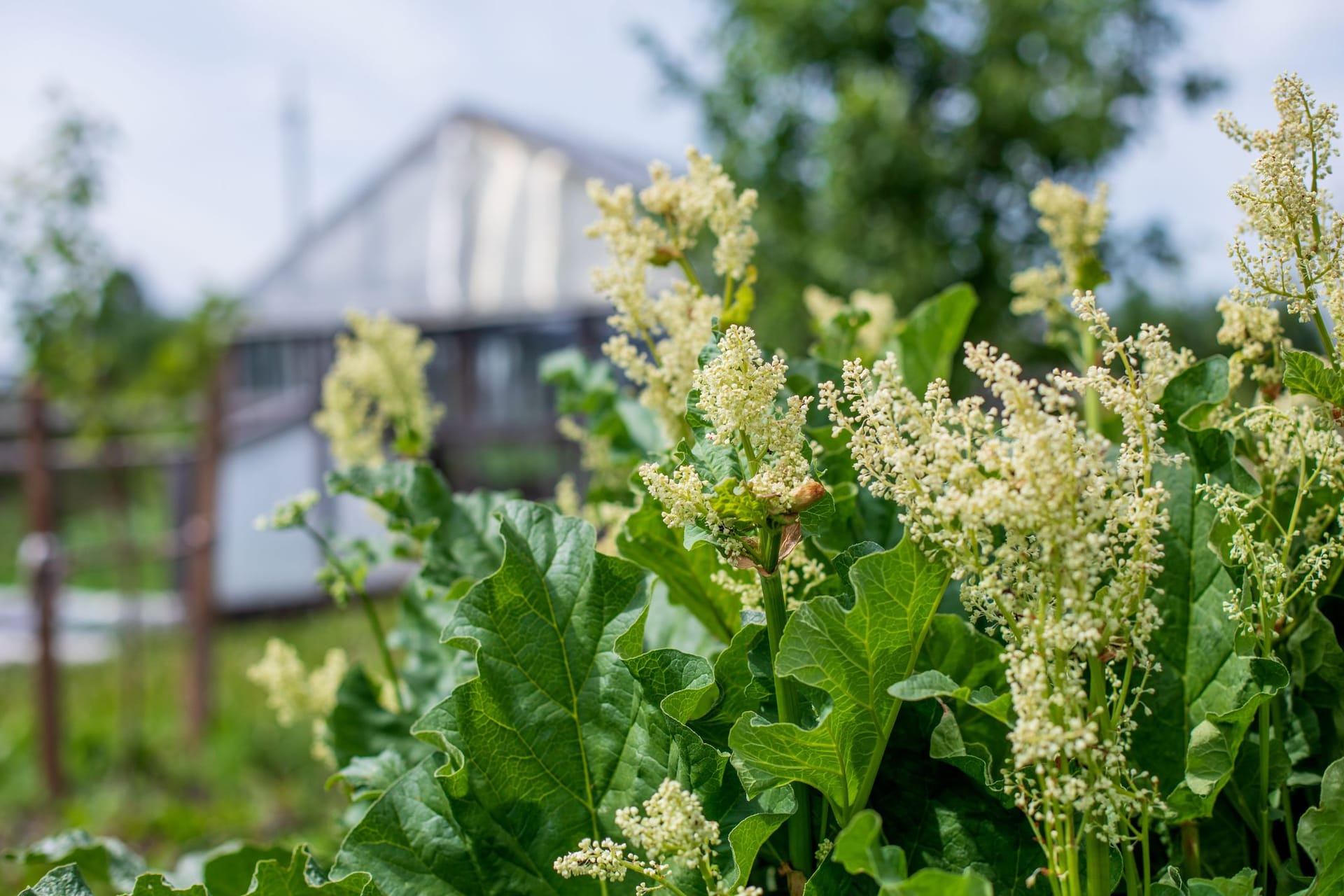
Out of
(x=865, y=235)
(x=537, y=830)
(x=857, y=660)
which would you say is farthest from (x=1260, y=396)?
(x=865, y=235)

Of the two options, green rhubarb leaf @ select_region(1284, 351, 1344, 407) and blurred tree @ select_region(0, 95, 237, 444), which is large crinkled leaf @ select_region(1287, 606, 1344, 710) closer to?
green rhubarb leaf @ select_region(1284, 351, 1344, 407)

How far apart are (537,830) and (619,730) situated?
0.39 ft

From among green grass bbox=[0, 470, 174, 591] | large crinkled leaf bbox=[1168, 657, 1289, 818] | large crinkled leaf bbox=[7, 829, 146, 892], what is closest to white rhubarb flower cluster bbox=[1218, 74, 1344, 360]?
large crinkled leaf bbox=[1168, 657, 1289, 818]

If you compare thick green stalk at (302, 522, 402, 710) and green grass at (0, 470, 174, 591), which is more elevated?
thick green stalk at (302, 522, 402, 710)

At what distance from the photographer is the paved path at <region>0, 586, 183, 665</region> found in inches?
375

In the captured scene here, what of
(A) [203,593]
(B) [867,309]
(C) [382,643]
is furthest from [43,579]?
(B) [867,309]

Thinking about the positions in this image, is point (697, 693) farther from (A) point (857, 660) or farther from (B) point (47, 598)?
(B) point (47, 598)

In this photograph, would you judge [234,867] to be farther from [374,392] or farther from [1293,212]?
[1293,212]

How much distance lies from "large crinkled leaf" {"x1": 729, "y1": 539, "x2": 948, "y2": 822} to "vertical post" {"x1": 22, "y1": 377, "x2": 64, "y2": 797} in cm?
571

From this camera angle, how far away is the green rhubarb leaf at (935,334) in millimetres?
1461

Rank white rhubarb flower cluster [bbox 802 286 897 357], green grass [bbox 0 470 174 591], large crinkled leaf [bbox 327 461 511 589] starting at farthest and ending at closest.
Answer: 1. green grass [bbox 0 470 174 591]
2. white rhubarb flower cluster [bbox 802 286 897 357]
3. large crinkled leaf [bbox 327 461 511 589]

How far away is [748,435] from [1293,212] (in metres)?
0.47

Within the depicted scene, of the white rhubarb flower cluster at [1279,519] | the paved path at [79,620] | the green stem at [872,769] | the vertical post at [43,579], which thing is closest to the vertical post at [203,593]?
the vertical post at [43,579]

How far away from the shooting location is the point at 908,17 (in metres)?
11.4
